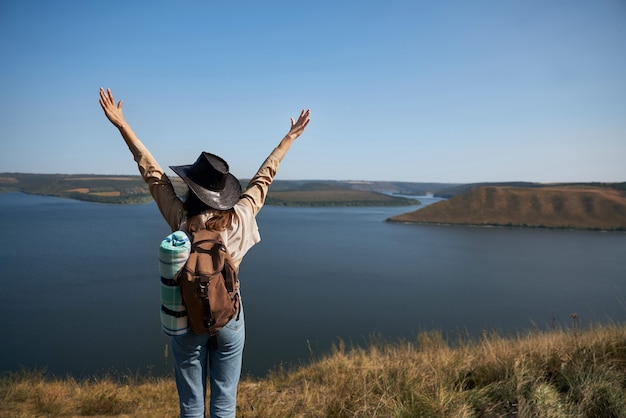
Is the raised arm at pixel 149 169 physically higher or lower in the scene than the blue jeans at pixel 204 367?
higher

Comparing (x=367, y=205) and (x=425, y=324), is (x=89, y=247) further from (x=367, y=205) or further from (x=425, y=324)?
(x=367, y=205)

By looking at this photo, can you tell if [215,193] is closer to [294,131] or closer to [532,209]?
[294,131]

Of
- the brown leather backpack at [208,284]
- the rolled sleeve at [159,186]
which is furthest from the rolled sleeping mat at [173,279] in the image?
the rolled sleeve at [159,186]

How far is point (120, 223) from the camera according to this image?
39.6 metres

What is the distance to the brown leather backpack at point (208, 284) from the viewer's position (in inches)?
49.3

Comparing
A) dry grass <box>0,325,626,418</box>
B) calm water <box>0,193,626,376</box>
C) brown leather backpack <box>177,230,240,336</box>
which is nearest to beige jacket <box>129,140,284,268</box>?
brown leather backpack <box>177,230,240,336</box>

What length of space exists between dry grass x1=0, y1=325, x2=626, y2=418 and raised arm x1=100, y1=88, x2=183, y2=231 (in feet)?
4.94

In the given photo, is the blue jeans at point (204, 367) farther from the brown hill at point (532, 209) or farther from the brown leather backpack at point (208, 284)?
the brown hill at point (532, 209)

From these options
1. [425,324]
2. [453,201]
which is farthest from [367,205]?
[425,324]

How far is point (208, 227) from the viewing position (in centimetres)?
139

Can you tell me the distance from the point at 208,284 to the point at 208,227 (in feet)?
0.76

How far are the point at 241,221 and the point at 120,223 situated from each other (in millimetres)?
43320

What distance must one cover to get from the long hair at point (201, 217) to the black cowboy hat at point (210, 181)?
0.03 metres

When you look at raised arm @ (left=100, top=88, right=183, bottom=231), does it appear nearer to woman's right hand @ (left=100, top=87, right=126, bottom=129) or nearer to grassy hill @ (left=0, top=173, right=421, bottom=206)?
woman's right hand @ (left=100, top=87, right=126, bottom=129)
